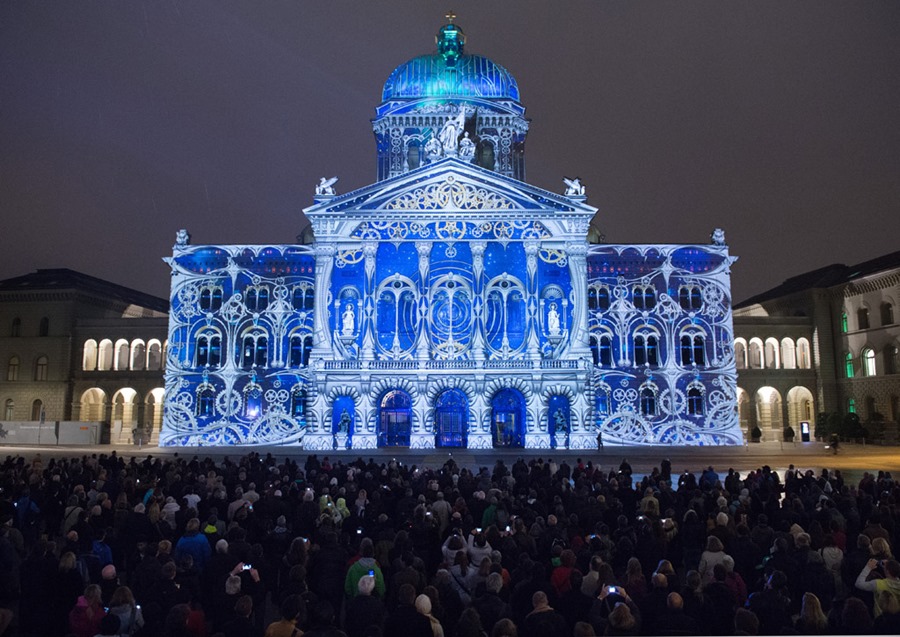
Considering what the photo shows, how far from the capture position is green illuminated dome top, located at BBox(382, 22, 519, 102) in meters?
66.3

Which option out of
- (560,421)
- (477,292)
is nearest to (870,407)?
(560,421)

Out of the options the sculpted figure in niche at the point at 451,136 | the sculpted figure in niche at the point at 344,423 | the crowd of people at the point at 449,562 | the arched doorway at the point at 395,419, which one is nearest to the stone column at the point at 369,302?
the arched doorway at the point at 395,419

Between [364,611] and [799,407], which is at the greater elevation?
[799,407]

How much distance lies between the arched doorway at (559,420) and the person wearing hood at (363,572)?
40.6m

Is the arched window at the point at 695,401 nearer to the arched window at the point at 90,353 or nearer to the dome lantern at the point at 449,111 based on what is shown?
the dome lantern at the point at 449,111

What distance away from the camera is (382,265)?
54406mm

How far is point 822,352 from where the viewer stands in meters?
65.3

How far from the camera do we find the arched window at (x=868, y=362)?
6116 cm

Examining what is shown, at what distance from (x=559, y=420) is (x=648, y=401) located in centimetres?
727

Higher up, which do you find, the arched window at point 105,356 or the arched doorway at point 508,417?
the arched window at point 105,356

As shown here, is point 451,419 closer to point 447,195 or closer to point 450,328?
point 450,328

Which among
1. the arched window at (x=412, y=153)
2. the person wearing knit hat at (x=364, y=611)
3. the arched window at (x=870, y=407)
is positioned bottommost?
the person wearing knit hat at (x=364, y=611)

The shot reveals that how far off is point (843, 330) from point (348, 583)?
63.8 m

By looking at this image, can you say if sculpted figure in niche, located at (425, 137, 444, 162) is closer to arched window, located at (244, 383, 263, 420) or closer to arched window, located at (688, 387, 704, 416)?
arched window, located at (244, 383, 263, 420)
